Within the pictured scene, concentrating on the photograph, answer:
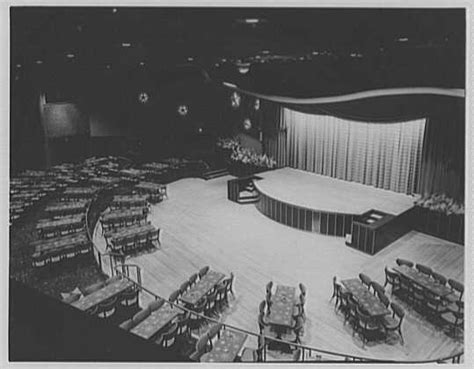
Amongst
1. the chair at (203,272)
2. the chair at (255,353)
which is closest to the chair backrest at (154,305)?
the chair at (203,272)

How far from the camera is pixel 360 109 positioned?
13352 mm

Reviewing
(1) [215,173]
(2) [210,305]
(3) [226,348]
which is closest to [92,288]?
(2) [210,305]

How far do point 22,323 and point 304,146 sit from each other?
1435cm

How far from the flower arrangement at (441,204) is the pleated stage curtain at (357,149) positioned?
1.06m

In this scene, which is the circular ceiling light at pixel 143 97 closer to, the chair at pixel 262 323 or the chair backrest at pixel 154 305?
the chair backrest at pixel 154 305

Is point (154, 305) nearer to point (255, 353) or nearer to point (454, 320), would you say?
point (255, 353)

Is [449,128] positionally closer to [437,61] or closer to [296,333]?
[437,61]

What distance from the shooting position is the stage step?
63.5 ft

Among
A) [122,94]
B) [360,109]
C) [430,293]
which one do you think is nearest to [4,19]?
[430,293]

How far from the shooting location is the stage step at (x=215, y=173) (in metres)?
19.4

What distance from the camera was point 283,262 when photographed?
11.0 meters

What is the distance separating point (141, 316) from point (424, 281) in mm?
5799

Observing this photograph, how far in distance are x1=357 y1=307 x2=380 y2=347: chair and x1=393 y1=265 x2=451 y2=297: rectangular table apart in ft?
4.79

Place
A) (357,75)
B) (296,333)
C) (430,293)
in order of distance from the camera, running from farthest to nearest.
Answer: (357,75), (430,293), (296,333)
